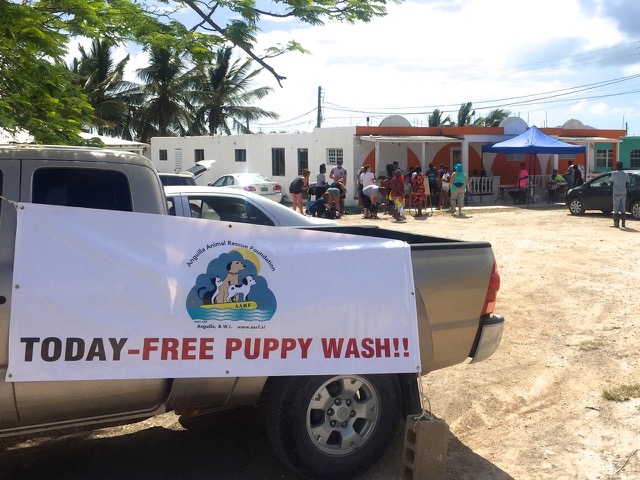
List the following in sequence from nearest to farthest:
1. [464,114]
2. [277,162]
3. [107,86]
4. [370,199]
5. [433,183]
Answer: [370,199] < [433,183] < [277,162] < [107,86] < [464,114]

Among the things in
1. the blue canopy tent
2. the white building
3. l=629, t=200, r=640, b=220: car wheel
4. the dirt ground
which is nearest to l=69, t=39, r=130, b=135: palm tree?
the white building

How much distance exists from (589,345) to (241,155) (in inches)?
1048

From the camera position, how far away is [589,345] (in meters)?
7.77

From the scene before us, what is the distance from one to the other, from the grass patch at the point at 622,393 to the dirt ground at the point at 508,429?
6 centimetres

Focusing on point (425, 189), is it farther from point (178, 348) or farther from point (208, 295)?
point (178, 348)

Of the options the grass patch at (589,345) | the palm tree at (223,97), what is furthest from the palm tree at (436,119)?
the grass patch at (589,345)

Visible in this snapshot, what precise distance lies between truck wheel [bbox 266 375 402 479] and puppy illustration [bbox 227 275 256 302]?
578 millimetres

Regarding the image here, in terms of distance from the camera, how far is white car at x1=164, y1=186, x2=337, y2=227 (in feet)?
28.7

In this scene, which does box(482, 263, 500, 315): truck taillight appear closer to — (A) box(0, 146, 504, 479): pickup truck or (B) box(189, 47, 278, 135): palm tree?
(A) box(0, 146, 504, 479): pickup truck

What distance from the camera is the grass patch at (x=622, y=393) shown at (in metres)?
6.11

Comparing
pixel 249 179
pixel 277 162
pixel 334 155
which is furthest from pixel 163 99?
pixel 249 179

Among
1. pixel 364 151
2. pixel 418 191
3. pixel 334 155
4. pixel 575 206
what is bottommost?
pixel 575 206

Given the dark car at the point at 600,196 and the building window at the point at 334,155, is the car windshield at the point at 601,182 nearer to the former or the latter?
the dark car at the point at 600,196

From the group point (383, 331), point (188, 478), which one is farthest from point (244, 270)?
point (188, 478)
